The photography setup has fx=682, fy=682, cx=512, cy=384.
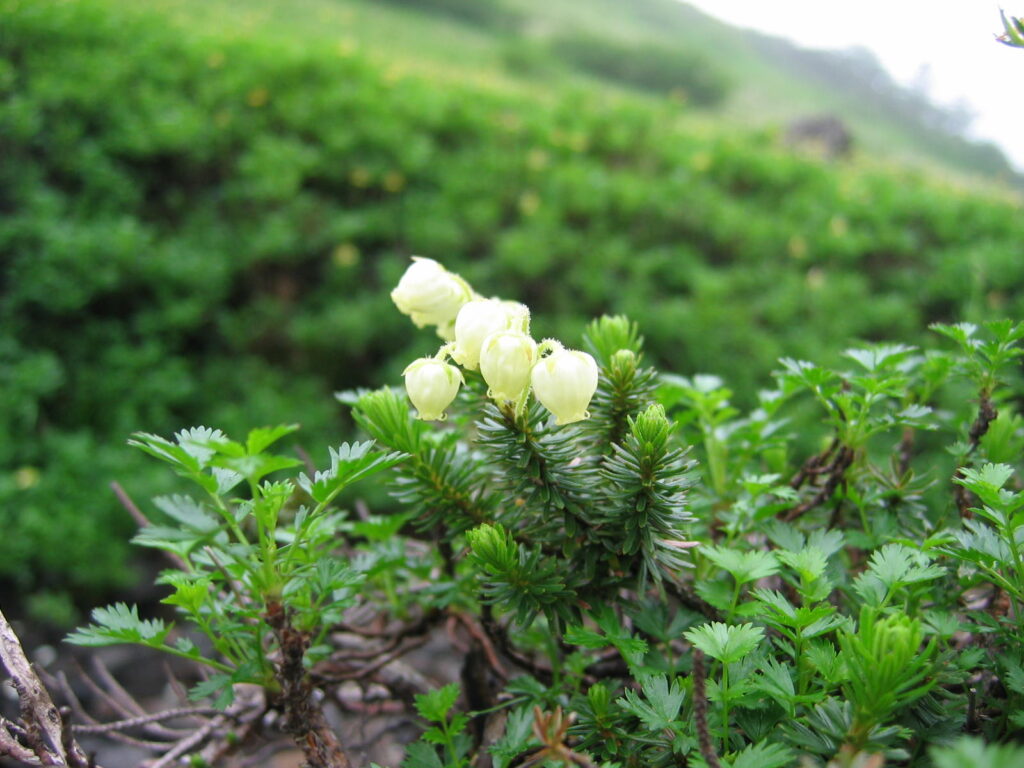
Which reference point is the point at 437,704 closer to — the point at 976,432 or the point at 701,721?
the point at 701,721

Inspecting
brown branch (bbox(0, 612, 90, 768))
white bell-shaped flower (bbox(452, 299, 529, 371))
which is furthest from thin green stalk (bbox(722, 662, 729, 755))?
brown branch (bbox(0, 612, 90, 768))

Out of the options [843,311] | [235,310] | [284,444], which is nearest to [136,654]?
[284,444]

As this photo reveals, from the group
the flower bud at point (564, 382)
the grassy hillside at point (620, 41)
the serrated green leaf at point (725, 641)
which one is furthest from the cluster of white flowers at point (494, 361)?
the grassy hillside at point (620, 41)

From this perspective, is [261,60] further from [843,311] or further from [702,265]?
[843,311]

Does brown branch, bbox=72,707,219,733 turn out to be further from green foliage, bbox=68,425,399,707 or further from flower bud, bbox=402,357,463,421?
flower bud, bbox=402,357,463,421

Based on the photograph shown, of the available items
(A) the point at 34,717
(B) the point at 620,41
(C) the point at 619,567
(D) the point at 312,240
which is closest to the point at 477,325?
(C) the point at 619,567

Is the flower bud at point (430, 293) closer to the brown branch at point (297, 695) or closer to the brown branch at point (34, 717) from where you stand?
the brown branch at point (297, 695)
